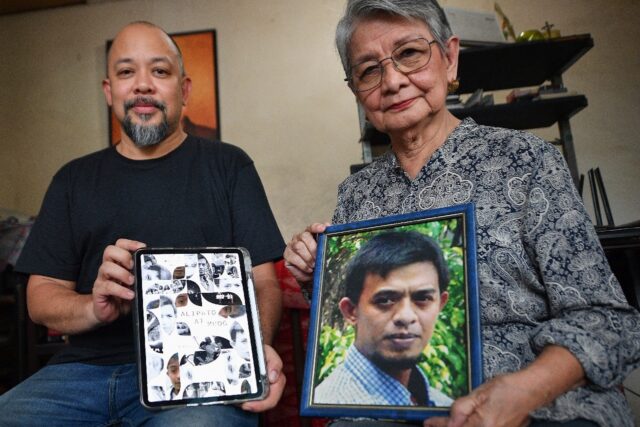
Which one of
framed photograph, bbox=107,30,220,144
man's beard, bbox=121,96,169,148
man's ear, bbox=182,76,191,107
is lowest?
man's beard, bbox=121,96,169,148

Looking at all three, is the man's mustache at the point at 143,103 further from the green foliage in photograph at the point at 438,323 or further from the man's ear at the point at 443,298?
the man's ear at the point at 443,298

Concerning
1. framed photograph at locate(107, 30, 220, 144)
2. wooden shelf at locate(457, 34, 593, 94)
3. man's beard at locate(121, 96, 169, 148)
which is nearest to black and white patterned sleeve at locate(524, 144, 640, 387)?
man's beard at locate(121, 96, 169, 148)

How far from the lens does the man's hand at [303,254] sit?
3.43 feet

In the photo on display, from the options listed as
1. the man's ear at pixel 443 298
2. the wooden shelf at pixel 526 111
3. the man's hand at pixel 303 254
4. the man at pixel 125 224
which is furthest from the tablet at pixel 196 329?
the wooden shelf at pixel 526 111

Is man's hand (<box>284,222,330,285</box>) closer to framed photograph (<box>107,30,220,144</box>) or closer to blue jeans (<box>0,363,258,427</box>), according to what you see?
blue jeans (<box>0,363,258,427</box>)

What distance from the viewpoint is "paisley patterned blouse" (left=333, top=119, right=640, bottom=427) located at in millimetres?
792

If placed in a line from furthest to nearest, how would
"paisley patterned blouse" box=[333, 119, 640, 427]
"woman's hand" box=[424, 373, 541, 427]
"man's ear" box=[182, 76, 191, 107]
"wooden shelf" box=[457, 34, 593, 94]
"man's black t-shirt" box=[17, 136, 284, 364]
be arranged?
"wooden shelf" box=[457, 34, 593, 94], "man's ear" box=[182, 76, 191, 107], "man's black t-shirt" box=[17, 136, 284, 364], "paisley patterned blouse" box=[333, 119, 640, 427], "woman's hand" box=[424, 373, 541, 427]

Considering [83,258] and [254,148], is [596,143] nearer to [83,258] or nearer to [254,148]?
[254,148]

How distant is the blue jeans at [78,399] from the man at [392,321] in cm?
33

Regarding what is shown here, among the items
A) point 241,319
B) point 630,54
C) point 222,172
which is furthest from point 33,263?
point 630,54

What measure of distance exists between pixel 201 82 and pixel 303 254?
2.86 meters

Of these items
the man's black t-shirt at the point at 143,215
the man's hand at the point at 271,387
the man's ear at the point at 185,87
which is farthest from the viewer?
the man's ear at the point at 185,87

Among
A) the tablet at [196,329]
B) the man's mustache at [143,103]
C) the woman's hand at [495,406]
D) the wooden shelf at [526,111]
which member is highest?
the wooden shelf at [526,111]

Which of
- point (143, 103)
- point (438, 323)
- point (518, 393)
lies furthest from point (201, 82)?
point (518, 393)
